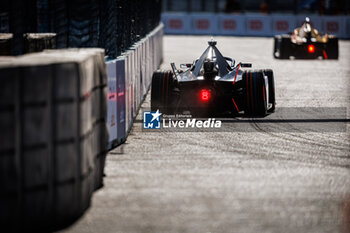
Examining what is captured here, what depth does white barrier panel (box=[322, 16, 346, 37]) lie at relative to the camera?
143 feet

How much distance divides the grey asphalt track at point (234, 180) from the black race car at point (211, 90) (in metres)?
0.47

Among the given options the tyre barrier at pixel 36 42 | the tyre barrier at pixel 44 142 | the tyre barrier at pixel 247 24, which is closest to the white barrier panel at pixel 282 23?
the tyre barrier at pixel 247 24

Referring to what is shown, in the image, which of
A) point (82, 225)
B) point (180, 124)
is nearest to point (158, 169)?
point (82, 225)

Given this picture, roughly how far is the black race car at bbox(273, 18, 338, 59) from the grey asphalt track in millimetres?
13220

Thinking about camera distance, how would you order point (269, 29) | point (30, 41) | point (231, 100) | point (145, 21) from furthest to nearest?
point (269, 29) < point (145, 21) < point (30, 41) < point (231, 100)

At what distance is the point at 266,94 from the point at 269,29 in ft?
110

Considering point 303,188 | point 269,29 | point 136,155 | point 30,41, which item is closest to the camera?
point 303,188

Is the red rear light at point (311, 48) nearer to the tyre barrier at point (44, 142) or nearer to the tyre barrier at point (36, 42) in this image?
the tyre barrier at point (36, 42)

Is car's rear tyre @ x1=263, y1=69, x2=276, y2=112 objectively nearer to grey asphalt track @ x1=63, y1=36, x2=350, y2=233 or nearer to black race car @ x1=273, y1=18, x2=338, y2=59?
grey asphalt track @ x1=63, y1=36, x2=350, y2=233

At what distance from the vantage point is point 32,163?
643 cm

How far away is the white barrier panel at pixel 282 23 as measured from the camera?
4484 cm

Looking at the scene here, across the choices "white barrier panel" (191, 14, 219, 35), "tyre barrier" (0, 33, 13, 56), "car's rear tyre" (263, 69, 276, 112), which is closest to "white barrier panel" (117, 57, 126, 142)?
"tyre barrier" (0, 33, 13, 56)

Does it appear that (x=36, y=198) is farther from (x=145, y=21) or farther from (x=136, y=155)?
(x=145, y=21)

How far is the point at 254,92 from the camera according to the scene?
12.7 metres
